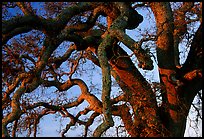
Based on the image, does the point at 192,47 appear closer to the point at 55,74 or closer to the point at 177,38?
the point at 177,38

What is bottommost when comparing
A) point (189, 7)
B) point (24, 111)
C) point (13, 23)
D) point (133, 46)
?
point (24, 111)

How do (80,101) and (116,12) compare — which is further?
(80,101)

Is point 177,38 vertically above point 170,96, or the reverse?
point 177,38

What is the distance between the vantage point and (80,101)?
32.4ft

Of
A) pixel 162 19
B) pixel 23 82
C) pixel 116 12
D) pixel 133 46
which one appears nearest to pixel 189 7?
pixel 162 19

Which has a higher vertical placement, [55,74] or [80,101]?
[55,74]

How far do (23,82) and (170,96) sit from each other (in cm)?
323

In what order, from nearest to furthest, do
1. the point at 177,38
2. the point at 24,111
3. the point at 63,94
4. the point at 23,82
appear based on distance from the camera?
the point at 23,82
the point at 24,111
the point at 177,38
the point at 63,94

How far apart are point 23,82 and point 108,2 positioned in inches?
116

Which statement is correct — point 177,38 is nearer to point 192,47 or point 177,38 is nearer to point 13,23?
point 192,47

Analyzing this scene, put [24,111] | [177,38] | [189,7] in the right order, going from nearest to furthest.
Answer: [24,111] → [189,7] → [177,38]

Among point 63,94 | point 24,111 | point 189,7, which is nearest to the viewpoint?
point 24,111

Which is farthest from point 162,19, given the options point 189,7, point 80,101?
point 80,101

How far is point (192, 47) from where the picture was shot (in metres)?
8.68
